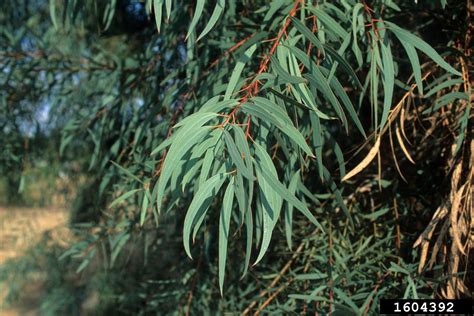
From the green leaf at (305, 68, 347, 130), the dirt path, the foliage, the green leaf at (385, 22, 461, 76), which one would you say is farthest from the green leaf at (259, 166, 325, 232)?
the dirt path

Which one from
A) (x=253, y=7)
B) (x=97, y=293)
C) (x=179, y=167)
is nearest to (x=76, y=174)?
(x=97, y=293)

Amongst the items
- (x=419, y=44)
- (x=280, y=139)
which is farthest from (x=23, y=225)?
(x=419, y=44)

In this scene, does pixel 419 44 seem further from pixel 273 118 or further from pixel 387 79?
pixel 273 118

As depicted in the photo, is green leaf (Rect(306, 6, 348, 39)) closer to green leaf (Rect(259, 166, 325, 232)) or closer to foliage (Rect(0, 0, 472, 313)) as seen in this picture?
foliage (Rect(0, 0, 472, 313))

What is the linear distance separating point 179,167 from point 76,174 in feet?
4.94

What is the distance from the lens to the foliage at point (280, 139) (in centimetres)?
77

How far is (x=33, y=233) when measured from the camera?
2316mm

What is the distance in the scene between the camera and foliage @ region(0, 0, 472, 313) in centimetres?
77

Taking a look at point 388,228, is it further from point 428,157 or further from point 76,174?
point 76,174

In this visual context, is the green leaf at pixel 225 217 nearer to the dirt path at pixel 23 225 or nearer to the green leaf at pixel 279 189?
the green leaf at pixel 279 189

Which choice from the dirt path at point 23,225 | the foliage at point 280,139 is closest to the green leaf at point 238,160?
the foliage at point 280,139

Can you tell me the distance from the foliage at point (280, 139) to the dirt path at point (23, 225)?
54 centimetres

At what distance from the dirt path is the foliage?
1.78 ft

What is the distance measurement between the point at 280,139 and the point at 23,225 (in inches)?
70.3
